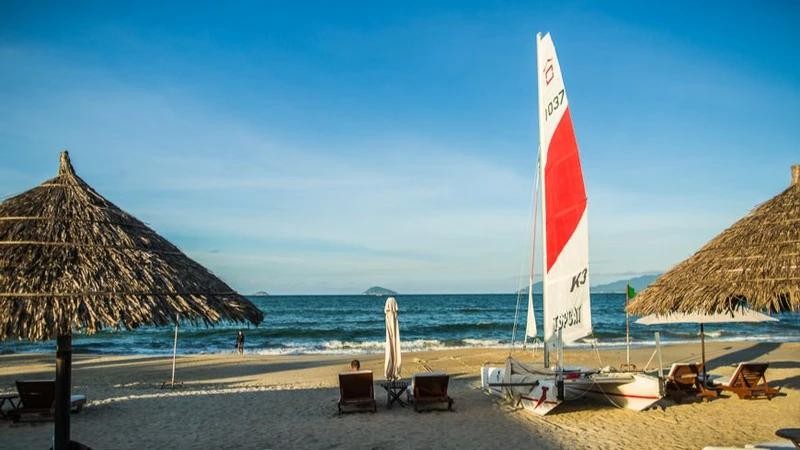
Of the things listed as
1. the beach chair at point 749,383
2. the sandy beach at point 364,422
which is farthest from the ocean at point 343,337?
the beach chair at point 749,383

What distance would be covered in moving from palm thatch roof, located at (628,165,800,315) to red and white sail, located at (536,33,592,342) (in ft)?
5.71

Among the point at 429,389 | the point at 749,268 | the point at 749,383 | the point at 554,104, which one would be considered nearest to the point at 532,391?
the point at 429,389

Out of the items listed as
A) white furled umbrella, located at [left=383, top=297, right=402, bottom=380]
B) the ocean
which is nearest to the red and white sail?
white furled umbrella, located at [left=383, top=297, right=402, bottom=380]

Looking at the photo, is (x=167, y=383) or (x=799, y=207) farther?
(x=167, y=383)

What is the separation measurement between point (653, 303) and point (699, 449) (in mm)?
2318

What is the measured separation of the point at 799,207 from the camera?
7359mm

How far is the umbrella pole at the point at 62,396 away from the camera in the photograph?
504cm

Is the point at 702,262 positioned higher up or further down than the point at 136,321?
higher up

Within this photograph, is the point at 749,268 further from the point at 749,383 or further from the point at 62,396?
the point at 62,396

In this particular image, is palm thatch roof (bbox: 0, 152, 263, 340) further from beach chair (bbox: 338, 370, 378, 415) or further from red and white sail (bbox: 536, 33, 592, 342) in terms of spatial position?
beach chair (bbox: 338, 370, 378, 415)

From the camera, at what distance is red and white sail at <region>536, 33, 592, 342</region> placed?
287 inches

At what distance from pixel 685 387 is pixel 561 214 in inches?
199

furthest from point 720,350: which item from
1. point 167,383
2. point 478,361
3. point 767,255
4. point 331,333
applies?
point 331,333

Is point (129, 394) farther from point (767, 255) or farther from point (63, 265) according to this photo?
point (767, 255)
